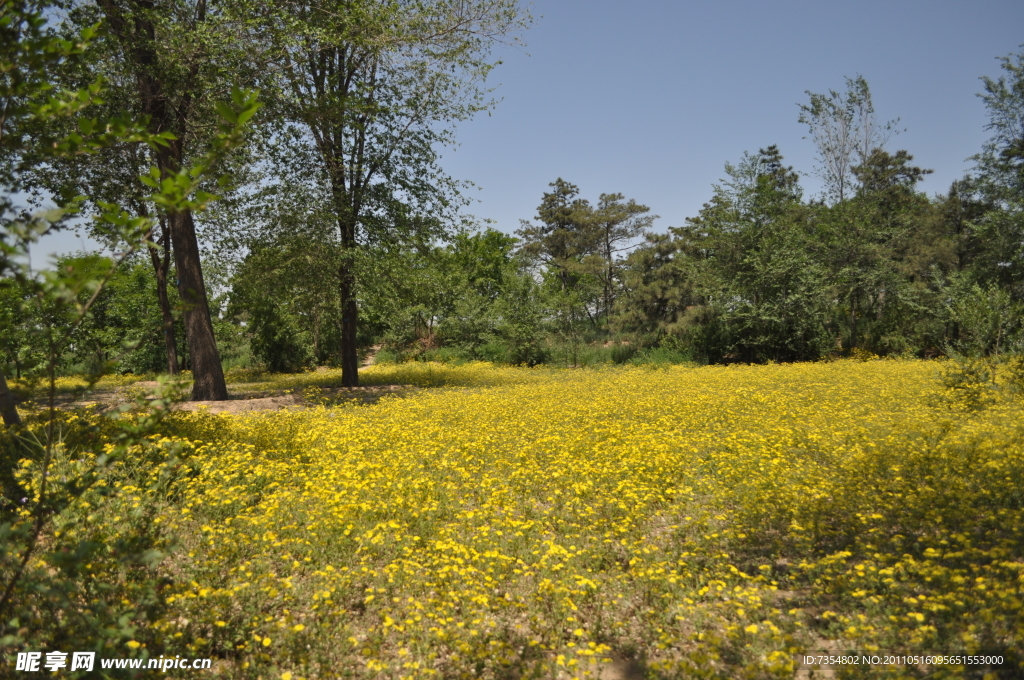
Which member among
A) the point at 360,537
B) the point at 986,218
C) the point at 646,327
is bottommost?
the point at 360,537

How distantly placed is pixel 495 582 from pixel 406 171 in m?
14.7

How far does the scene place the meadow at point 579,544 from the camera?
3701 mm

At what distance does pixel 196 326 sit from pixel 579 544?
11281 mm

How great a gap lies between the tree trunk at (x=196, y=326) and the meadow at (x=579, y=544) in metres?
4.11

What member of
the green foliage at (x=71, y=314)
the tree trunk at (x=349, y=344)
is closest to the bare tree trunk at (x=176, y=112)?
the tree trunk at (x=349, y=344)

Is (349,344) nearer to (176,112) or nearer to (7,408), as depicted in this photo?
(176,112)

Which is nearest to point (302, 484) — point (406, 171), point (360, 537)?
point (360, 537)

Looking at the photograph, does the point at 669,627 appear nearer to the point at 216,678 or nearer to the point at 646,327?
the point at 216,678

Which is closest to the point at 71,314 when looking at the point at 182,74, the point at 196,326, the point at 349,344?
the point at 182,74

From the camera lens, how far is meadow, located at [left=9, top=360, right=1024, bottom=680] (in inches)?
146

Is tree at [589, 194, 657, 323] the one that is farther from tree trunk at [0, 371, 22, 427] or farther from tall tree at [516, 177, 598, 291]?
tree trunk at [0, 371, 22, 427]

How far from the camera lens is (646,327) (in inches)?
1207

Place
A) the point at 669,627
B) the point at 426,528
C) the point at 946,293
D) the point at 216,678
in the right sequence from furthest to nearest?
the point at 946,293
the point at 426,528
the point at 669,627
the point at 216,678

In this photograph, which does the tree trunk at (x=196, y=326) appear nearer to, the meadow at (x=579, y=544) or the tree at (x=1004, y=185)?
the meadow at (x=579, y=544)
